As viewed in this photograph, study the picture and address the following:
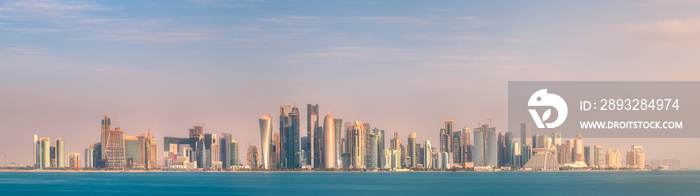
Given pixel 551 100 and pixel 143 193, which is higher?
pixel 551 100

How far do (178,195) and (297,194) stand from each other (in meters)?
21.3

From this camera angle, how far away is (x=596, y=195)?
497ft

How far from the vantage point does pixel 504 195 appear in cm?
15150

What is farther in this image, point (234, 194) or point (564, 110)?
point (234, 194)

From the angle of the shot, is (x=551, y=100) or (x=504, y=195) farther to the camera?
(x=504, y=195)

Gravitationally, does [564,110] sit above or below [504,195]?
above

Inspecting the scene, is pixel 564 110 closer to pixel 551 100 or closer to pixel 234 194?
pixel 551 100

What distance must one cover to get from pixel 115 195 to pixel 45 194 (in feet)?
47.4

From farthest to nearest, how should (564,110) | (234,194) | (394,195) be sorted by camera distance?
(234,194) → (394,195) → (564,110)

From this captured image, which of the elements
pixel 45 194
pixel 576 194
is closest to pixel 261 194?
pixel 45 194

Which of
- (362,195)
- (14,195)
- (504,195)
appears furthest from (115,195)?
(504,195)

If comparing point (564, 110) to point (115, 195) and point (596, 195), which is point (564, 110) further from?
point (115, 195)

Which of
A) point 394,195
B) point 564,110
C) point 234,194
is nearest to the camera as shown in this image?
point 564,110

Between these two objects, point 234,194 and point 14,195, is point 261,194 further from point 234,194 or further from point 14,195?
point 14,195
